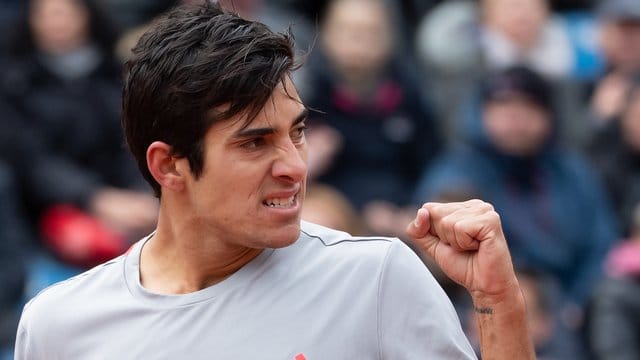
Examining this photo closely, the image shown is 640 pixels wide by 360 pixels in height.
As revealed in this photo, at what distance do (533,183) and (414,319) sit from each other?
151 inches

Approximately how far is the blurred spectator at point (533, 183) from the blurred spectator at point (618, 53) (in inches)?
17.7

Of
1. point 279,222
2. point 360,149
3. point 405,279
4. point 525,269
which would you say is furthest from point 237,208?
point 360,149

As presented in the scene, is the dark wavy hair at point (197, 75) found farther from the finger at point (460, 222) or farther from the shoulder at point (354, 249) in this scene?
the finger at point (460, 222)

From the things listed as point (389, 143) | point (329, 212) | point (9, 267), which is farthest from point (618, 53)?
point (9, 267)

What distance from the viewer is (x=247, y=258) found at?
2.96 meters

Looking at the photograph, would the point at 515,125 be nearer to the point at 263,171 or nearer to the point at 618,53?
the point at 618,53

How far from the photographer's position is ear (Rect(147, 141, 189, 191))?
291cm

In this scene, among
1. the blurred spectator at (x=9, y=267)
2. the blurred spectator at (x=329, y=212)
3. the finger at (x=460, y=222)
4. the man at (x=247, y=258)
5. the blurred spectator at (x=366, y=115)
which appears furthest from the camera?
the blurred spectator at (x=366, y=115)

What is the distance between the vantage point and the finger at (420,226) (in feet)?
8.88

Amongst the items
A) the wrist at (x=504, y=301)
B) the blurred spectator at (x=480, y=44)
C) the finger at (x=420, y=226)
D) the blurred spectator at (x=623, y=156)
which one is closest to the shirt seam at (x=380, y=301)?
the finger at (x=420, y=226)

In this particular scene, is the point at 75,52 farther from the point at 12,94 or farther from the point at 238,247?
the point at 238,247

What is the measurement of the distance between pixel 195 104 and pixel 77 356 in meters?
0.60

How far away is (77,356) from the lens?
2912 millimetres

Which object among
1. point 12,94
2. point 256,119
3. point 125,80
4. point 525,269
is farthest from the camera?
point 12,94
